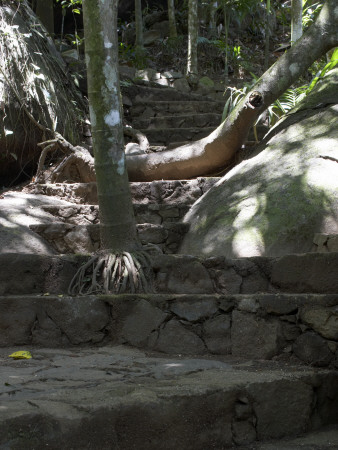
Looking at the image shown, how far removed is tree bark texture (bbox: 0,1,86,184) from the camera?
5773mm

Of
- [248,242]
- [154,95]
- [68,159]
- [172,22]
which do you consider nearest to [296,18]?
[154,95]

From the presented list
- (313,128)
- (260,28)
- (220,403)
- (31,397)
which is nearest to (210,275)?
(220,403)

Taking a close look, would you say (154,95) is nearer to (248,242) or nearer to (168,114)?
(168,114)

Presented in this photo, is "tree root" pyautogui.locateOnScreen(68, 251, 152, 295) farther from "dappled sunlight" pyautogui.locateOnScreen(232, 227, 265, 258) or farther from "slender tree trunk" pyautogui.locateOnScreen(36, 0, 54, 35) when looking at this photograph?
"slender tree trunk" pyautogui.locateOnScreen(36, 0, 54, 35)

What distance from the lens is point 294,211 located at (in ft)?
12.1

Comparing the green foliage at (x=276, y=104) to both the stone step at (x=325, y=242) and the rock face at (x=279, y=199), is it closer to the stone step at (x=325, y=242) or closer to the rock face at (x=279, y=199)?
the rock face at (x=279, y=199)

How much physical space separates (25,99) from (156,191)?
187cm

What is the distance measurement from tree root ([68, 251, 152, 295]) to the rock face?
62 centimetres

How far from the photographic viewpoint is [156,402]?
192 cm

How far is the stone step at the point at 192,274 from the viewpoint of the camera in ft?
9.85

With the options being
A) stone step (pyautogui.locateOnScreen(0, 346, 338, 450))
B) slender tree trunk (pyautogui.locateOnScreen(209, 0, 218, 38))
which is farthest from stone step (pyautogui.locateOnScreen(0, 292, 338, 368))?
slender tree trunk (pyautogui.locateOnScreen(209, 0, 218, 38))

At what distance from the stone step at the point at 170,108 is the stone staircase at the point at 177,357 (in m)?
4.78

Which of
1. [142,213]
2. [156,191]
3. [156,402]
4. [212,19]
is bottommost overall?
[156,402]

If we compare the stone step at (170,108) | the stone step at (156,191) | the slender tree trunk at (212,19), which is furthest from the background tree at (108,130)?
the slender tree trunk at (212,19)
